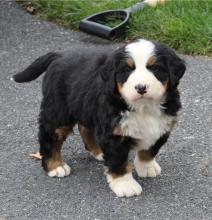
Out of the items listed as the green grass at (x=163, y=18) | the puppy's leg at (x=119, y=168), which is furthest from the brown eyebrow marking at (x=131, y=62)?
the green grass at (x=163, y=18)

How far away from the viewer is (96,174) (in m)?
5.25

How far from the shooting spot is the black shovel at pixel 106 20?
7.96 metres

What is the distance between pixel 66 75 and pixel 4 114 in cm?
170

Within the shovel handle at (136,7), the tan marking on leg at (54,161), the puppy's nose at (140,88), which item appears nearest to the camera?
the puppy's nose at (140,88)

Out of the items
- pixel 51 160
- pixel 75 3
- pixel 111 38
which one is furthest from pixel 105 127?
pixel 75 3

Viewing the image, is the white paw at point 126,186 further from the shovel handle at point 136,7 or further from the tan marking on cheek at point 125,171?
the shovel handle at point 136,7

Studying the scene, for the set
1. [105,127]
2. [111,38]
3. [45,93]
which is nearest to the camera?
[105,127]

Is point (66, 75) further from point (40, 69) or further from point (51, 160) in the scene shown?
point (51, 160)

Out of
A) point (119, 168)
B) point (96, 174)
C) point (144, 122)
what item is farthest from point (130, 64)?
point (96, 174)

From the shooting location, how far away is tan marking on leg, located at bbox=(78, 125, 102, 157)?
5.40 m

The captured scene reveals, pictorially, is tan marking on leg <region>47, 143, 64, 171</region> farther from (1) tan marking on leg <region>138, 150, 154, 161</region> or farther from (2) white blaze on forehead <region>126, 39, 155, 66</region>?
(2) white blaze on forehead <region>126, 39, 155, 66</region>

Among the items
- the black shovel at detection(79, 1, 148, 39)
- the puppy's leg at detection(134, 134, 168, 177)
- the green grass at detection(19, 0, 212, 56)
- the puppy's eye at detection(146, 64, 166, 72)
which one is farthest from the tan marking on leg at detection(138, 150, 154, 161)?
the black shovel at detection(79, 1, 148, 39)

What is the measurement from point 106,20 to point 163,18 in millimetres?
745

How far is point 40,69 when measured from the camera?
5207 mm
